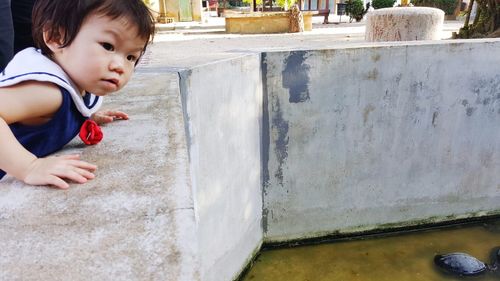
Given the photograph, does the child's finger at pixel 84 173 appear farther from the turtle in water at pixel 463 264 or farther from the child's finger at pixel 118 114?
the turtle in water at pixel 463 264

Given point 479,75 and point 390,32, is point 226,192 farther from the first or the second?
point 390,32

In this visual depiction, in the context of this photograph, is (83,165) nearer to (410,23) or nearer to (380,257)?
(380,257)

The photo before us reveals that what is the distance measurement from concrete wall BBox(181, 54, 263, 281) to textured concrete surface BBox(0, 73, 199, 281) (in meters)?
1.25

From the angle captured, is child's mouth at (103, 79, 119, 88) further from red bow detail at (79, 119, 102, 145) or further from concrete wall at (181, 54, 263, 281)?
concrete wall at (181, 54, 263, 281)

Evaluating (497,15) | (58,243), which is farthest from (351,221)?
(497,15)

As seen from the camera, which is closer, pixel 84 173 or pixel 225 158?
pixel 84 173

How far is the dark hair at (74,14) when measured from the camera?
3.99ft

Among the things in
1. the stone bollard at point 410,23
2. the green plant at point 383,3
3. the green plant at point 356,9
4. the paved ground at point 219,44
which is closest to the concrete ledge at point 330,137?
the paved ground at point 219,44

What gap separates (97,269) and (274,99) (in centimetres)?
316

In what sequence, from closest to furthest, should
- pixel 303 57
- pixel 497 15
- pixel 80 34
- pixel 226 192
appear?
pixel 80 34
pixel 226 192
pixel 303 57
pixel 497 15

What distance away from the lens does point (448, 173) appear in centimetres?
438

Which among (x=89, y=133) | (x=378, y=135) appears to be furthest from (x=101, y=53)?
(x=378, y=135)

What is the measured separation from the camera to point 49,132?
132 cm

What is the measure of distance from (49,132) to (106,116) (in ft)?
0.97
